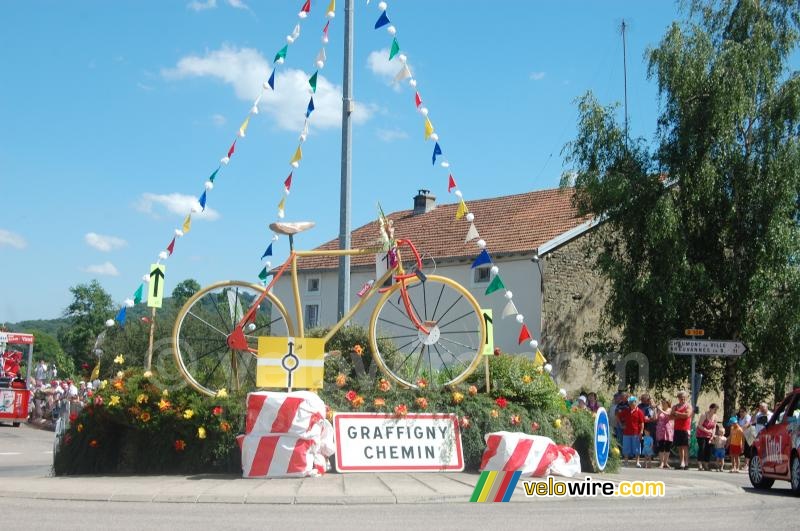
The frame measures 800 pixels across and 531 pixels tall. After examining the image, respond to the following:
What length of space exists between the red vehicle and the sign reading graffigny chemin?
4.66m

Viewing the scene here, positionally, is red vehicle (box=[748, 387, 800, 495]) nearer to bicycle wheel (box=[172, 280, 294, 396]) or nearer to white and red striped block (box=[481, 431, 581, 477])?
white and red striped block (box=[481, 431, 581, 477])

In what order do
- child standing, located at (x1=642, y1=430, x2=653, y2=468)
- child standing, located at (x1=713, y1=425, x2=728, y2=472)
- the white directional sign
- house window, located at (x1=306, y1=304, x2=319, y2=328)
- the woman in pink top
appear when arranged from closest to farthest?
the woman in pink top, child standing, located at (x1=642, y1=430, x2=653, y2=468), child standing, located at (x1=713, y1=425, x2=728, y2=472), the white directional sign, house window, located at (x1=306, y1=304, x2=319, y2=328)

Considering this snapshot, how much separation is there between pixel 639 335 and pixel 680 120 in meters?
5.88

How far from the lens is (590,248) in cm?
2809

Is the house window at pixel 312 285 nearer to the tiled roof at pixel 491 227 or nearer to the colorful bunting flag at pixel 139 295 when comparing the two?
the tiled roof at pixel 491 227

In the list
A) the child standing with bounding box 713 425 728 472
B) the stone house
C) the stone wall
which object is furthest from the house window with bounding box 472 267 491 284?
the child standing with bounding box 713 425 728 472

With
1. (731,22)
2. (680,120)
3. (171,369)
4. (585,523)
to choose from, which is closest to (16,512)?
(171,369)

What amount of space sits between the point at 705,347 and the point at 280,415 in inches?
524

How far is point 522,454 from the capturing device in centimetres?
1242

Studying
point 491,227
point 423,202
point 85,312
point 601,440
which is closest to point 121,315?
point 601,440

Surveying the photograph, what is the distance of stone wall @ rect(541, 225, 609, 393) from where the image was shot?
3148cm

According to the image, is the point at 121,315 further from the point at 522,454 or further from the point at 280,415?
the point at 522,454

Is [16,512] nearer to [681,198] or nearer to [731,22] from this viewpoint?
[681,198]

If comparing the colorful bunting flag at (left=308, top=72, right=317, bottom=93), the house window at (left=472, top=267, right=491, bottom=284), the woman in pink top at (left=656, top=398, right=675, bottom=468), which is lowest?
the woman in pink top at (left=656, top=398, right=675, bottom=468)
